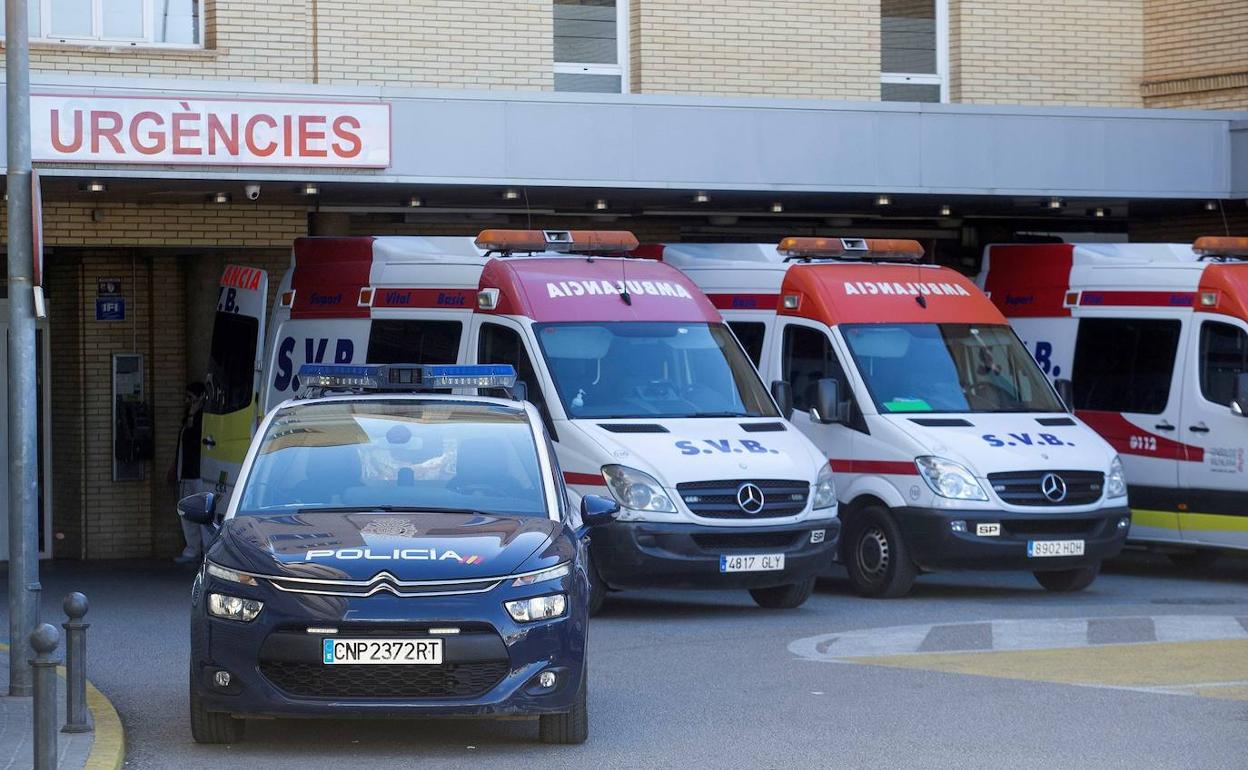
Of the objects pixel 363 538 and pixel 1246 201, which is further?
pixel 1246 201

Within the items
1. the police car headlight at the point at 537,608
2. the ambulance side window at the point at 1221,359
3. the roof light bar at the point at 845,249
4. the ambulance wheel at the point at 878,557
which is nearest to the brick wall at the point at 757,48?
the roof light bar at the point at 845,249

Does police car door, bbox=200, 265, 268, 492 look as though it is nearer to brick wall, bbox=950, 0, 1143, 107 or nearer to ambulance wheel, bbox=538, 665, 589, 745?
ambulance wheel, bbox=538, 665, 589, 745

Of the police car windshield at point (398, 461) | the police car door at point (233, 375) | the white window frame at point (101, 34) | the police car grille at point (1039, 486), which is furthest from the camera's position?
the white window frame at point (101, 34)

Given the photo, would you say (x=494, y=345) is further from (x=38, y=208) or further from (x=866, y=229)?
(x=866, y=229)

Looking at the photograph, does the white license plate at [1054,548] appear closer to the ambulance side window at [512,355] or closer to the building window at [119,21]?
the ambulance side window at [512,355]

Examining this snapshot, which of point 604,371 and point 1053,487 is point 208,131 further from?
point 1053,487

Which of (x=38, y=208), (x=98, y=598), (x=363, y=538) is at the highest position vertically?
(x=38, y=208)

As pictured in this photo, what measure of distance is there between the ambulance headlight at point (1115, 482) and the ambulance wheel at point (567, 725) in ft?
22.0

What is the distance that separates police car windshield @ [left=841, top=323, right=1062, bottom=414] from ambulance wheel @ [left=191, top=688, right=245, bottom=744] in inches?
279

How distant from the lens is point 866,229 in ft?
67.3

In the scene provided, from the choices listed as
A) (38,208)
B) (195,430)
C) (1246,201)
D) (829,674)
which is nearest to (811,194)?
(1246,201)

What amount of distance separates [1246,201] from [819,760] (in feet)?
39.8

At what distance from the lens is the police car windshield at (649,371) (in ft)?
44.5

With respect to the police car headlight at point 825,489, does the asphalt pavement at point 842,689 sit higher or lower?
lower
